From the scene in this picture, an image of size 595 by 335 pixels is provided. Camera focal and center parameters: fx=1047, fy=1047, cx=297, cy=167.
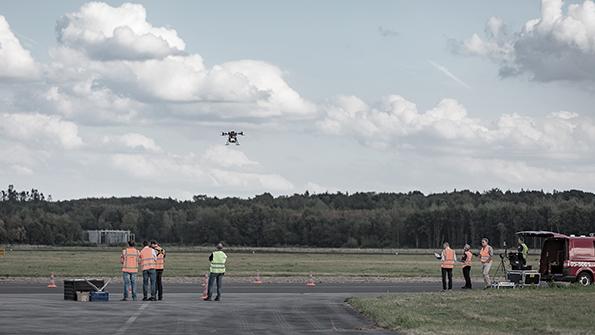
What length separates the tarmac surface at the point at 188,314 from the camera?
78.0 feet

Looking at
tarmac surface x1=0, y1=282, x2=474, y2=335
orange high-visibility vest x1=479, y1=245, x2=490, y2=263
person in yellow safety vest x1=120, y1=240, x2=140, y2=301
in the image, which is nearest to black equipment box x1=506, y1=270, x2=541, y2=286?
orange high-visibility vest x1=479, y1=245, x2=490, y2=263

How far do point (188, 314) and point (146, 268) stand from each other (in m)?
7.22

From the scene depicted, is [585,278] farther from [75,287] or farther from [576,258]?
[75,287]

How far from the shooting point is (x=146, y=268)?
35.1 metres

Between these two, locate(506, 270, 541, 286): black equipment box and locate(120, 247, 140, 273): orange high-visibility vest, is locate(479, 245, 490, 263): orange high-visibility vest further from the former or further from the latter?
locate(120, 247, 140, 273): orange high-visibility vest

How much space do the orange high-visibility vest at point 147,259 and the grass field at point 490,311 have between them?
22.4 feet

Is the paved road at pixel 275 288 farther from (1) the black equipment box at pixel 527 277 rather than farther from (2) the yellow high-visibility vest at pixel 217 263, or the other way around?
(2) the yellow high-visibility vest at pixel 217 263

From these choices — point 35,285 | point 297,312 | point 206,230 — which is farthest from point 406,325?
point 206,230

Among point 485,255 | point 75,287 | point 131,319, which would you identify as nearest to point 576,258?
point 485,255

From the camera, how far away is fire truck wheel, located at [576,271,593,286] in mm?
39350

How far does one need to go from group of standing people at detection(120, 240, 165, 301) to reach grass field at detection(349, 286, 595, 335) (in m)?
6.57

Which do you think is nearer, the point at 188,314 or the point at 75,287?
the point at 188,314

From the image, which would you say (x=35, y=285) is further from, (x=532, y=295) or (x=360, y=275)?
(x=532, y=295)

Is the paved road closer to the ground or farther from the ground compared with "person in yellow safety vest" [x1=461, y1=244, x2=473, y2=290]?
closer to the ground
